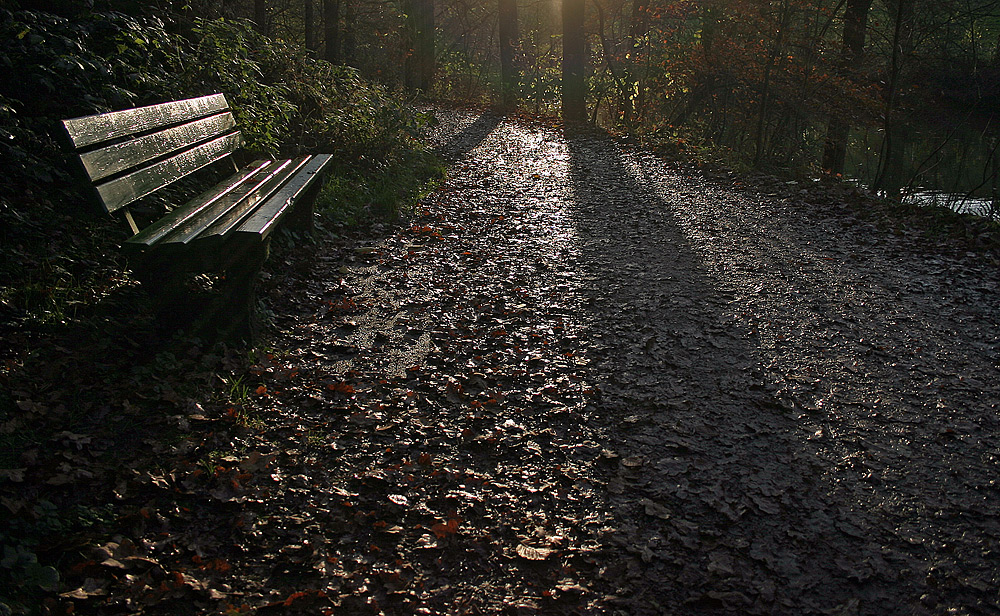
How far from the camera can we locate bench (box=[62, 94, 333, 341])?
3365 millimetres

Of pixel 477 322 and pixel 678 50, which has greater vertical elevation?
pixel 678 50

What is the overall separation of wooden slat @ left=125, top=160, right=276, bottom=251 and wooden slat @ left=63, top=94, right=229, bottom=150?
52cm

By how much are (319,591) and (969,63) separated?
1818 centimetres

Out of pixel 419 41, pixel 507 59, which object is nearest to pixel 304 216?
pixel 419 41

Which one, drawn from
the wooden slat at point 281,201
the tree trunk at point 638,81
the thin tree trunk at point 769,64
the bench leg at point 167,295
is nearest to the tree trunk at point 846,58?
the thin tree trunk at point 769,64

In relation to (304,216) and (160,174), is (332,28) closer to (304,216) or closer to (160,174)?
(304,216)

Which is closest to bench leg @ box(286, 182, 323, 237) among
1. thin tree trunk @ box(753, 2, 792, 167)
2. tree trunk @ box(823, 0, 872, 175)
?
thin tree trunk @ box(753, 2, 792, 167)

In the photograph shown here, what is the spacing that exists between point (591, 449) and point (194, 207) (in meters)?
2.95

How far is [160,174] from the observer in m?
4.21

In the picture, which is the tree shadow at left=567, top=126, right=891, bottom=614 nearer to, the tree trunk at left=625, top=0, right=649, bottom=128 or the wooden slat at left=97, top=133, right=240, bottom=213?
the wooden slat at left=97, top=133, right=240, bottom=213

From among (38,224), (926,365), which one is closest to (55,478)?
(38,224)

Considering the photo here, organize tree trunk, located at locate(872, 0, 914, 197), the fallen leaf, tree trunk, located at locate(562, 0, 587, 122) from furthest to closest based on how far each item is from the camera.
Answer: tree trunk, located at locate(562, 0, 587, 122)
tree trunk, located at locate(872, 0, 914, 197)
the fallen leaf

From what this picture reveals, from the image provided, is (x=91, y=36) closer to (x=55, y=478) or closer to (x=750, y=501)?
(x=55, y=478)

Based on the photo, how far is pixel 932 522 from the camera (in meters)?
2.72
